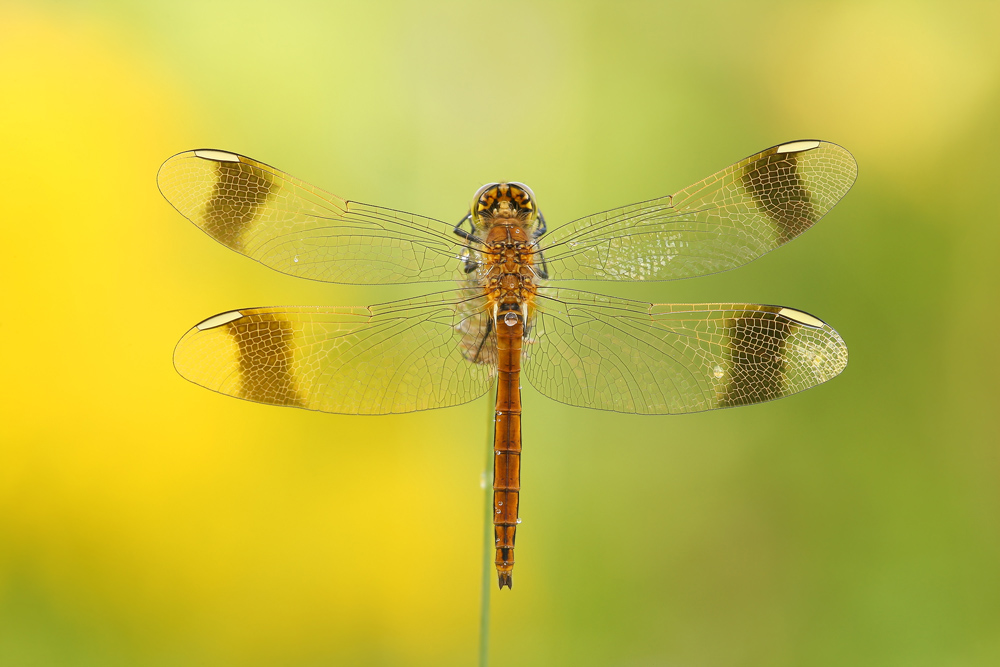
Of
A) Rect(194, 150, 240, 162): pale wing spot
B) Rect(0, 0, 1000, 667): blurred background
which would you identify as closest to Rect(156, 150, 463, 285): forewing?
Rect(194, 150, 240, 162): pale wing spot

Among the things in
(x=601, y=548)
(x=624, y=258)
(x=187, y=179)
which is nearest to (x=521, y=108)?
(x=624, y=258)

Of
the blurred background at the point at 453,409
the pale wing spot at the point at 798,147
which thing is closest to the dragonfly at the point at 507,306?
the pale wing spot at the point at 798,147

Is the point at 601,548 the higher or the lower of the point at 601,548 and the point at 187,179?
the lower

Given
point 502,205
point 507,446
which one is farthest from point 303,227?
point 507,446

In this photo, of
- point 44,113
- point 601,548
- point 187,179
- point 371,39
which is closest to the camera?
point 187,179

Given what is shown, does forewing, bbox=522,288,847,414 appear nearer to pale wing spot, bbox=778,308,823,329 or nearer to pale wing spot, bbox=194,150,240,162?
pale wing spot, bbox=778,308,823,329

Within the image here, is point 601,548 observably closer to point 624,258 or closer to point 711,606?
point 711,606

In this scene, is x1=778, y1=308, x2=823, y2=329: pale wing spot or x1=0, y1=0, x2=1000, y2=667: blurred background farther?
x1=0, y1=0, x2=1000, y2=667: blurred background
